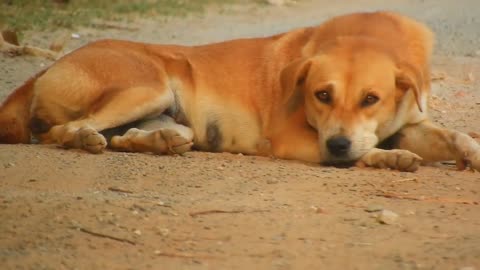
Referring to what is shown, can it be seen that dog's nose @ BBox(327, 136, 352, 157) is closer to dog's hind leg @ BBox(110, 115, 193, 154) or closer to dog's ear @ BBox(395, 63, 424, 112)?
dog's ear @ BBox(395, 63, 424, 112)

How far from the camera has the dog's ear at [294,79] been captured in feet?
19.2

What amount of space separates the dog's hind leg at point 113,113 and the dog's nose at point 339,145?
1110 mm

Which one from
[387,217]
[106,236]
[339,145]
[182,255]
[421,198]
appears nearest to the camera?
[182,255]

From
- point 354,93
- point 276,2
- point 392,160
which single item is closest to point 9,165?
point 354,93

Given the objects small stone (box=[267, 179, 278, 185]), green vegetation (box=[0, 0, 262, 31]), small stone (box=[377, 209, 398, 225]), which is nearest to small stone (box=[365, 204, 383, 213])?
small stone (box=[377, 209, 398, 225])

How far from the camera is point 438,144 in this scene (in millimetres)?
5840

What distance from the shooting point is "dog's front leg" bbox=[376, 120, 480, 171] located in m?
5.66

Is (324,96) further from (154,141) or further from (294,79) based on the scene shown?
(154,141)

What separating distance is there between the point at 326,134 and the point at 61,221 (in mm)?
1922

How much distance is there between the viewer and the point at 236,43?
21.3 ft

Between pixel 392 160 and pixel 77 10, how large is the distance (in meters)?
7.74

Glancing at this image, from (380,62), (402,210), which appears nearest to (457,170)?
(380,62)

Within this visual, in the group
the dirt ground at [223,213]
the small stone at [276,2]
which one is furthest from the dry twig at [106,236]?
the small stone at [276,2]

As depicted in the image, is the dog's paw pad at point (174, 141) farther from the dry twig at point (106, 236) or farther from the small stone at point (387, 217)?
the dry twig at point (106, 236)
